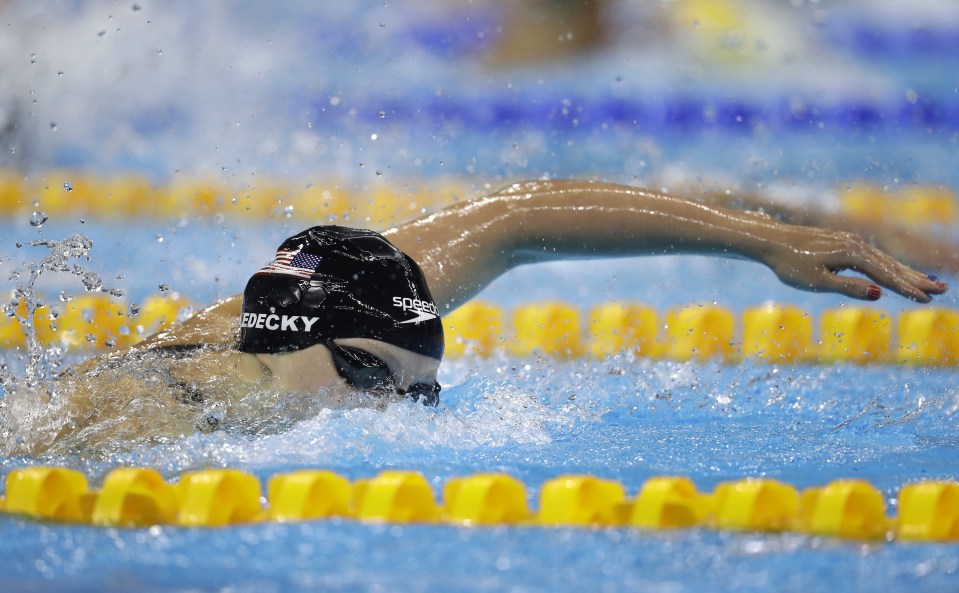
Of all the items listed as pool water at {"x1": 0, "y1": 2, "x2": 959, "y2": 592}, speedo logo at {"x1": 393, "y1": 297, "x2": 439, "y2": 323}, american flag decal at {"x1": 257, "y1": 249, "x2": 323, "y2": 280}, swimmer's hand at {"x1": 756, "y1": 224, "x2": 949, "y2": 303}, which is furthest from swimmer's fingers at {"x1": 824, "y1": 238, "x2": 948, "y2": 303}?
american flag decal at {"x1": 257, "y1": 249, "x2": 323, "y2": 280}

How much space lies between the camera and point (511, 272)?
6285 mm

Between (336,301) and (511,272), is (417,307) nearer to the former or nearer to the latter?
(336,301)

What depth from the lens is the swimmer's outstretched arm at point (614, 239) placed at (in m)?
2.45

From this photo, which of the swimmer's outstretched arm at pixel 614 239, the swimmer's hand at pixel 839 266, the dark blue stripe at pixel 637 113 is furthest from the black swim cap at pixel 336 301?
the dark blue stripe at pixel 637 113

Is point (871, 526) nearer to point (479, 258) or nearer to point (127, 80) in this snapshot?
point (479, 258)

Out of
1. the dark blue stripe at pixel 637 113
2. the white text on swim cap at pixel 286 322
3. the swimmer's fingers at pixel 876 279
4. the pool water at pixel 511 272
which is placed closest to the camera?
the pool water at pixel 511 272

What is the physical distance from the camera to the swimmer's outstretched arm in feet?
8.04

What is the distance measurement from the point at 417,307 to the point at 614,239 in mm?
640

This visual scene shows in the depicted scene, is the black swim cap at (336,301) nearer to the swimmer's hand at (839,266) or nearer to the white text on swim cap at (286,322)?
the white text on swim cap at (286,322)

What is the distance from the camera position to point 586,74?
10.4 m

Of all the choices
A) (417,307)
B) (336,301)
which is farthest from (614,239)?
(336,301)

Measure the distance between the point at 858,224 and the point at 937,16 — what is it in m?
7.96

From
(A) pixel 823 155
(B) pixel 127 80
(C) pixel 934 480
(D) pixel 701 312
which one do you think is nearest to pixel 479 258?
(C) pixel 934 480

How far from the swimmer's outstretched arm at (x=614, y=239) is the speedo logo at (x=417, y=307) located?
384mm
